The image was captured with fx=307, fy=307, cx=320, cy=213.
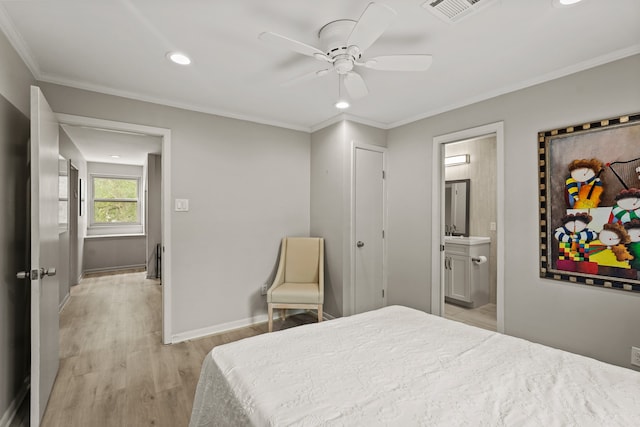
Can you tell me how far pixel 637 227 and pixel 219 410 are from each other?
2.74m

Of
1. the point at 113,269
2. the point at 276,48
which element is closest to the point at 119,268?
the point at 113,269

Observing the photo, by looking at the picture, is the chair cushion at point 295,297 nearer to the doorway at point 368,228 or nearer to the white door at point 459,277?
the doorway at point 368,228

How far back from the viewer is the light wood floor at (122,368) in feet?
6.49

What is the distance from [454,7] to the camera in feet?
5.36

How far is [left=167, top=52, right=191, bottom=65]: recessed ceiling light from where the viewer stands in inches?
84.5

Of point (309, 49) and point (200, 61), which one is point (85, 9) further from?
point (309, 49)

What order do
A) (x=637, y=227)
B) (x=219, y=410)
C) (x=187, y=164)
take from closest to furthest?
1. (x=219, y=410)
2. (x=637, y=227)
3. (x=187, y=164)

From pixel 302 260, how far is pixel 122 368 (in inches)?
77.1

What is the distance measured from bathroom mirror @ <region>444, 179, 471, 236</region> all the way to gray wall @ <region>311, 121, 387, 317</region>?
1592 millimetres

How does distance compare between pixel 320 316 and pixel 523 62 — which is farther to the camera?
pixel 320 316

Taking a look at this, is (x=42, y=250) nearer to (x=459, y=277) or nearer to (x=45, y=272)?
(x=45, y=272)

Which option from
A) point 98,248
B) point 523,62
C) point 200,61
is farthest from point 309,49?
point 98,248

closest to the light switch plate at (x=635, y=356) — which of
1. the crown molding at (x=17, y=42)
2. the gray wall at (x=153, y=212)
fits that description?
the crown molding at (x=17, y=42)

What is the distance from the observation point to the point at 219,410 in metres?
1.26
